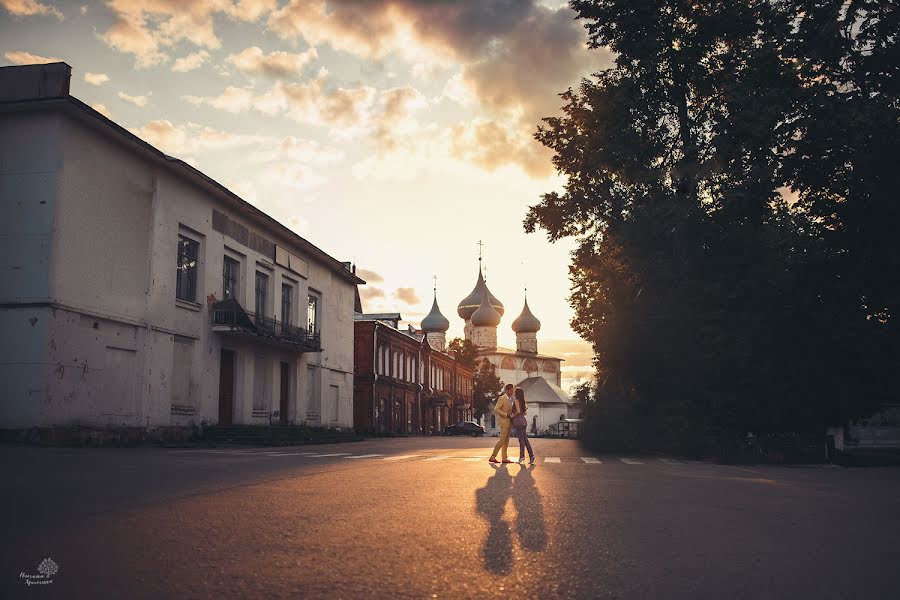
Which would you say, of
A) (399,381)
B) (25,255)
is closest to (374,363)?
(399,381)

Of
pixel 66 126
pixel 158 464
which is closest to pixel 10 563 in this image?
pixel 158 464

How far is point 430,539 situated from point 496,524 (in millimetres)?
1041

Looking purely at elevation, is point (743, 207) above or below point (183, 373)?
above

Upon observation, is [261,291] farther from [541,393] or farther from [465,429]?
[541,393]

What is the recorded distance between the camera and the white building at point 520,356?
312 ft

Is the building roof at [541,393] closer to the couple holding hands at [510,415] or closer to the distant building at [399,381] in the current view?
the distant building at [399,381]

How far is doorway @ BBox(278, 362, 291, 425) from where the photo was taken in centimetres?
3441

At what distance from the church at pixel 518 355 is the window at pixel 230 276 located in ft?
211

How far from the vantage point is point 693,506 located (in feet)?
27.2

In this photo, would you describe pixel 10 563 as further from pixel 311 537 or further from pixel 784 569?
pixel 784 569

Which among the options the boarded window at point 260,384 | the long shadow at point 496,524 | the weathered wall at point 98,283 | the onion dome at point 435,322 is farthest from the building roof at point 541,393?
the long shadow at point 496,524

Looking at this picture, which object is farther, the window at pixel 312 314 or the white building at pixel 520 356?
the white building at pixel 520 356

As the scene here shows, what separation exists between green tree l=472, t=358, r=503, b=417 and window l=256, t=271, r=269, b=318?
183ft

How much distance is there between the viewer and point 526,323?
11456 centimetres
